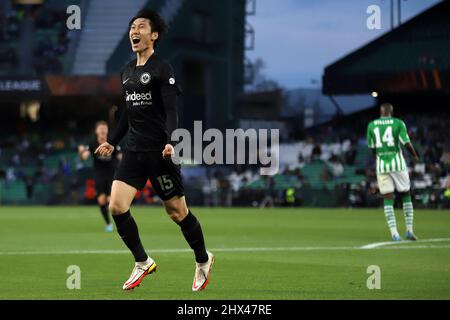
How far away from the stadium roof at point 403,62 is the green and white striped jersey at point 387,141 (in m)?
26.2

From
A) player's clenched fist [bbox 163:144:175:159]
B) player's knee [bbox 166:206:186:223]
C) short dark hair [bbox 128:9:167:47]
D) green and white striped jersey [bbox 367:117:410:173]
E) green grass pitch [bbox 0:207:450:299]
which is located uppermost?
short dark hair [bbox 128:9:167:47]

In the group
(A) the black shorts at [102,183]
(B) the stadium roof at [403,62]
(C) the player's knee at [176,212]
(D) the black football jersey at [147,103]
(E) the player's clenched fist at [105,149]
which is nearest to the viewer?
(D) the black football jersey at [147,103]

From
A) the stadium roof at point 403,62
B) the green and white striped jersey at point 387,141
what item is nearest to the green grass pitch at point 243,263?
the green and white striped jersey at point 387,141

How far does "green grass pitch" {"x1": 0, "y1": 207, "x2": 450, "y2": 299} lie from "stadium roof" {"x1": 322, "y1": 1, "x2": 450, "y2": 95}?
2303cm

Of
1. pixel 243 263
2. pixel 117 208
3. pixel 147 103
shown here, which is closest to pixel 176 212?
pixel 117 208

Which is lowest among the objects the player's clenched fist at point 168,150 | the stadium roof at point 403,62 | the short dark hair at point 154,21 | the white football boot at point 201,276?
the white football boot at point 201,276

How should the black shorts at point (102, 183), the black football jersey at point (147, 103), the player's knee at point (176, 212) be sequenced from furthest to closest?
the black shorts at point (102, 183)
the player's knee at point (176, 212)
the black football jersey at point (147, 103)

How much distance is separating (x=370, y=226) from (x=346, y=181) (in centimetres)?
1842

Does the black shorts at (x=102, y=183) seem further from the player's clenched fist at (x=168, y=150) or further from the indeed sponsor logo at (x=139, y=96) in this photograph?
the player's clenched fist at (x=168, y=150)

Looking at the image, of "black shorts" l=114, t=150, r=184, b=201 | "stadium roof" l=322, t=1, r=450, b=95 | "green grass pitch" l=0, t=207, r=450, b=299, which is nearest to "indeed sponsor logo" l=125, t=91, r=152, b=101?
"black shorts" l=114, t=150, r=184, b=201

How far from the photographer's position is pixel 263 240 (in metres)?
18.6

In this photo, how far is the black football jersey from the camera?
9789 mm

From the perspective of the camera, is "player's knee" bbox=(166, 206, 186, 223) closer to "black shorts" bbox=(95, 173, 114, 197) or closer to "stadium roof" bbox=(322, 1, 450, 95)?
"black shorts" bbox=(95, 173, 114, 197)

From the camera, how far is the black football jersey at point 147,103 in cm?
979
